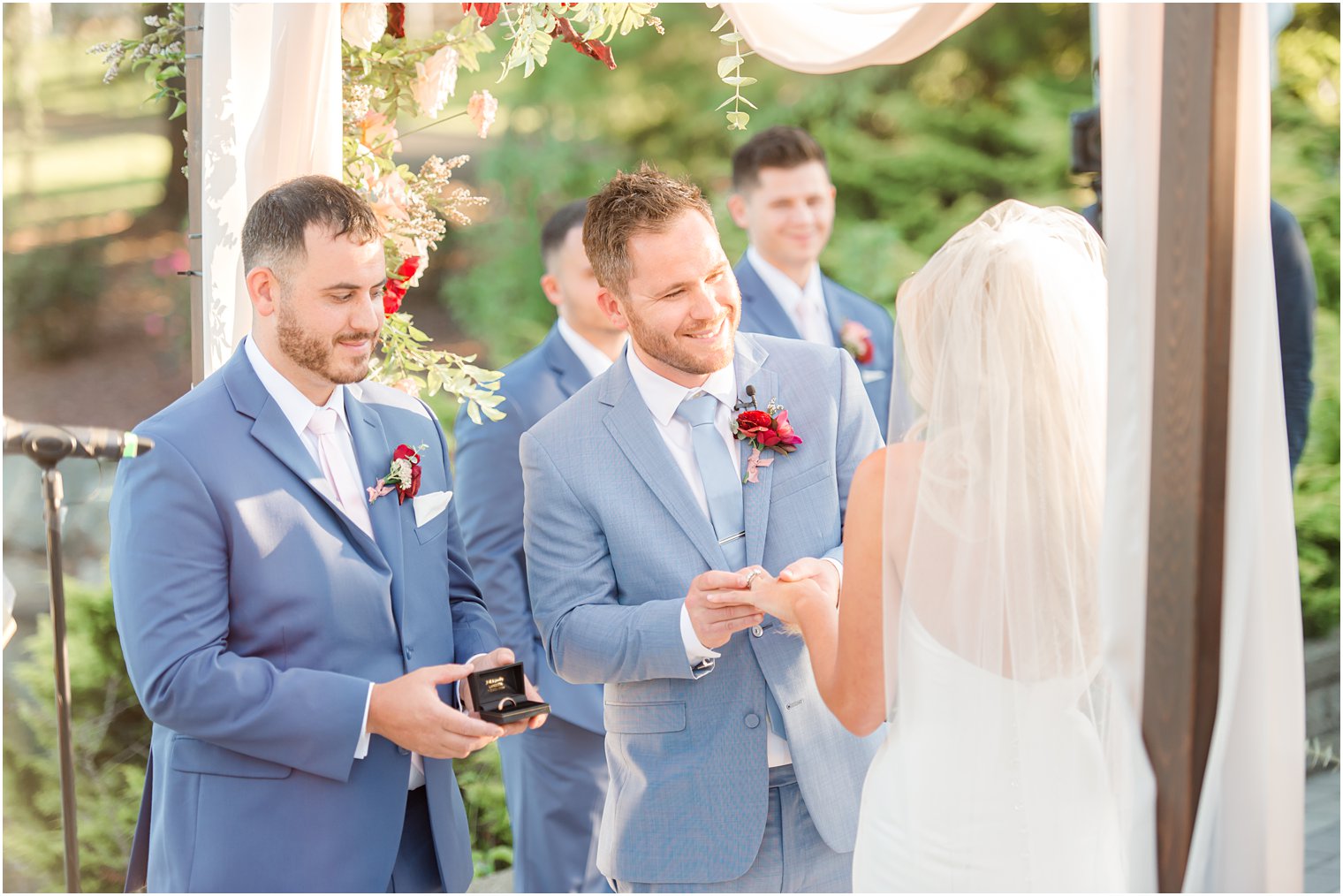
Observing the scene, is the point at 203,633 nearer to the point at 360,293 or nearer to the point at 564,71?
the point at 360,293

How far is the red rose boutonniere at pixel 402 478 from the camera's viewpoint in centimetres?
282

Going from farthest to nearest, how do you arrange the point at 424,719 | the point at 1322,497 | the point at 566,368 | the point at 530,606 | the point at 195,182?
the point at 1322,497
the point at 566,368
the point at 530,606
the point at 195,182
the point at 424,719

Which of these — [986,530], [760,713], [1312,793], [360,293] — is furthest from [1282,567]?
[1312,793]

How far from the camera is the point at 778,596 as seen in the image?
2645 mm

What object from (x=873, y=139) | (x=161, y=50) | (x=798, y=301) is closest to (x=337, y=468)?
(x=161, y=50)

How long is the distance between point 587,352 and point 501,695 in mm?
2179

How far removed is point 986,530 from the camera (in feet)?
7.74

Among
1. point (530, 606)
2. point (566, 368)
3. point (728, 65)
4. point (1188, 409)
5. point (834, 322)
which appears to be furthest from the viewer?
point (834, 322)

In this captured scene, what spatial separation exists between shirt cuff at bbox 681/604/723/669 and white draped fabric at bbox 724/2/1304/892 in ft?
3.05

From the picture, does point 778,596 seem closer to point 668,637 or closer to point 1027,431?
point 668,637

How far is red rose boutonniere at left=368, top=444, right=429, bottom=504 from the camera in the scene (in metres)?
2.82

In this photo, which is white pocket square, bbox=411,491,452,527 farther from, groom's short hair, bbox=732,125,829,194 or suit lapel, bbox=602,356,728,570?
groom's short hair, bbox=732,125,829,194

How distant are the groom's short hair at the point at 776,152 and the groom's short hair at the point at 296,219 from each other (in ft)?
10.2

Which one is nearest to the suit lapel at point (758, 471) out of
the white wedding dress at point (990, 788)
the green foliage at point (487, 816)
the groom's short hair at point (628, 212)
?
the groom's short hair at point (628, 212)
